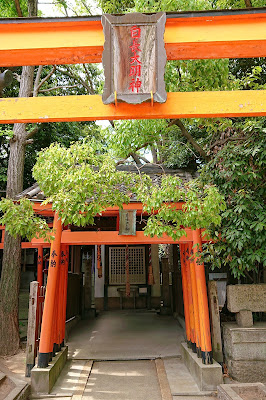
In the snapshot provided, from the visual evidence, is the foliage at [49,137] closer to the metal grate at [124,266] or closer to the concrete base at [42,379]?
the metal grate at [124,266]

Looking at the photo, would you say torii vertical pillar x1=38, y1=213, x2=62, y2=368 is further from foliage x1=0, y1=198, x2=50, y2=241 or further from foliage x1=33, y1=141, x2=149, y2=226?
foliage x1=33, y1=141, x2=149, y2=226

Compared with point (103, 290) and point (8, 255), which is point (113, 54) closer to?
point (8, 255)

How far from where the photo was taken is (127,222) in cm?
677

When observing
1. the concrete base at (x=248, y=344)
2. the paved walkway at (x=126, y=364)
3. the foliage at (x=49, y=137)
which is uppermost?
the foliage at (x=49, y=137)

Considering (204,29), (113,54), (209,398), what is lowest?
(209,398)

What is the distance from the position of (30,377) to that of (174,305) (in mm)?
7708

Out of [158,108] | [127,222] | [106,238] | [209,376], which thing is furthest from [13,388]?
[158,108]

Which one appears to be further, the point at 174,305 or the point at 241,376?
the point at 174,305

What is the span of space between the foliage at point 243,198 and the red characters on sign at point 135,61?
9.86 feet

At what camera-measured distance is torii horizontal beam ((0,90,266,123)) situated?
348 cm

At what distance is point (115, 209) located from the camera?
6984 millimetres

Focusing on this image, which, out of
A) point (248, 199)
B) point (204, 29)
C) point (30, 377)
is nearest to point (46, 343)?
point (30, 377)

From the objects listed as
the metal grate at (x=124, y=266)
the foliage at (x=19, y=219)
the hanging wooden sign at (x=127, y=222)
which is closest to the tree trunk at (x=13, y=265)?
the hanging wooden sign at (x=127, y=222)

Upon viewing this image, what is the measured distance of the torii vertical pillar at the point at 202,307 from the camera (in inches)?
246
